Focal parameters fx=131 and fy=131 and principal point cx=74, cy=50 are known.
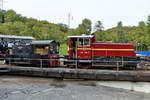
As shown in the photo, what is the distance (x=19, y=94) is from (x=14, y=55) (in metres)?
6.78

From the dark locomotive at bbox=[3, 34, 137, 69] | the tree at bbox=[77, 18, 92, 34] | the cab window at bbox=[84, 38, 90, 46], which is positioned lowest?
the dark locomotive at bbox=[3, 34, 137, 69]

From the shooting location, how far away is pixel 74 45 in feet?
39.7

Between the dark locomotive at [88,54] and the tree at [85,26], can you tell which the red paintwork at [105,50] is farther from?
the tree at [85,26]

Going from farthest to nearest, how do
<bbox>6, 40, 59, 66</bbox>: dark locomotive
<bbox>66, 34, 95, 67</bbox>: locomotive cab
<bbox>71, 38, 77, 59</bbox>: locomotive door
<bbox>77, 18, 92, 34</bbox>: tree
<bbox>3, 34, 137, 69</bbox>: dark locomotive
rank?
<bbox>77, 18, 92, 34</bbox>: tree, <bbox>6, 40, 59, 66</bbox>: dark locomotive, <bbox>71, 38, 77, 59</bbox>: locomotive door, <bbox>66, 34, 95, 67</bbox>: locomotive cab, <bbox>3, 34, 137, 69</bbox>: dark locomotive

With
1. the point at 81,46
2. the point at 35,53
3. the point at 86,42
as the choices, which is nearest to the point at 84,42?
the point at 86,42

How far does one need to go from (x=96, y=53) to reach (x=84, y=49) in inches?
44.6

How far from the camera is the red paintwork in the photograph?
1141 centimetres

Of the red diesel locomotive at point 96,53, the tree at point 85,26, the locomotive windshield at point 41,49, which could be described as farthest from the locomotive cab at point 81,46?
the tree at point 85,26

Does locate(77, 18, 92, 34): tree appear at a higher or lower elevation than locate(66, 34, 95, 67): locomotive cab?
higher

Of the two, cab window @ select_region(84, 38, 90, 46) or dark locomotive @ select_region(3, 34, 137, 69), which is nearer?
dark locomotive @ select_region(3, 34, 137, 69)

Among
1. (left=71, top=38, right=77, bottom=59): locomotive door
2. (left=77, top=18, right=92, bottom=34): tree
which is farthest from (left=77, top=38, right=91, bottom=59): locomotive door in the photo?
(left=77, top=18, right=92, bottom=34): tree

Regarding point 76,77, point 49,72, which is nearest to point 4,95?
point 49,72

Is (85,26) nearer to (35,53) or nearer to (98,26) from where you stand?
(98,26)

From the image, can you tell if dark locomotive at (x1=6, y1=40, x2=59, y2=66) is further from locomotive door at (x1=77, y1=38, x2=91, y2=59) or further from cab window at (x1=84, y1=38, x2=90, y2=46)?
cab window at (x1=84, y1=38, x2=90, y2=46)
